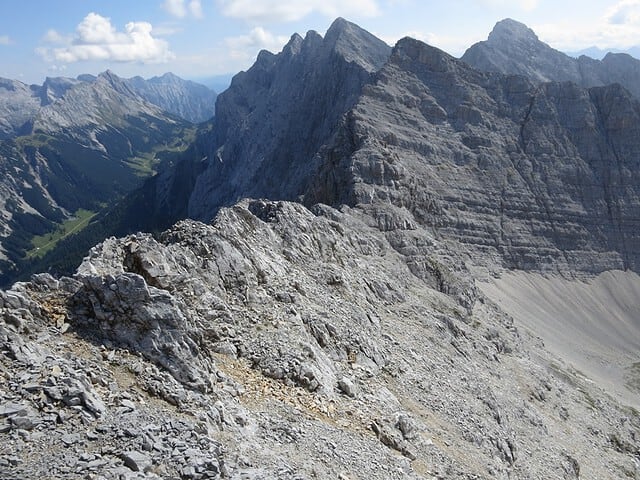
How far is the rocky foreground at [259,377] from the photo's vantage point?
19.1 metres

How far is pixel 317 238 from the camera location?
53625mm

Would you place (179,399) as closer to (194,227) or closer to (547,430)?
(194,227)

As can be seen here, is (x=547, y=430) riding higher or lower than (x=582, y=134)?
lower

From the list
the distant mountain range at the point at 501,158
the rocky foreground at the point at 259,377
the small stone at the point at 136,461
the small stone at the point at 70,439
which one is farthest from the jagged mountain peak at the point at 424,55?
the small stone at the point at 70,439

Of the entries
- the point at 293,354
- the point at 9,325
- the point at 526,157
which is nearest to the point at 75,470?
the point at 9,325

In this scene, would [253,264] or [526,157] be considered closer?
[253,264]

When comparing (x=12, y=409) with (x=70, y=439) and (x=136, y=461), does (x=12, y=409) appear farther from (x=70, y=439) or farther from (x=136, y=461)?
(x=136, y=461)

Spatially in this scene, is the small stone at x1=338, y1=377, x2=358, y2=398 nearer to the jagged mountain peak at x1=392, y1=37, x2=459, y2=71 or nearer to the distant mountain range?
the distant mountain range

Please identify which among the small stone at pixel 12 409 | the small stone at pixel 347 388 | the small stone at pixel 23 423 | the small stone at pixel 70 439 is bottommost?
the small stone at pixel 347 388

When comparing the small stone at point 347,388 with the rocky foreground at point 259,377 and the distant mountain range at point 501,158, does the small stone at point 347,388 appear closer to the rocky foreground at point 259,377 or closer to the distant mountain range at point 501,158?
the rocky foreground at point 259,377

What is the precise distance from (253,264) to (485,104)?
114 m

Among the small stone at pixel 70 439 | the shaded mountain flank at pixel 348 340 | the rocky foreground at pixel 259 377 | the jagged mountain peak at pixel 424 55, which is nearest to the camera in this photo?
the small stone at pixel 70 439

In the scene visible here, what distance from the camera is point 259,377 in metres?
28.9

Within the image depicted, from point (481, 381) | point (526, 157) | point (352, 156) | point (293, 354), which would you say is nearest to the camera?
point (293, 354)
